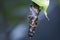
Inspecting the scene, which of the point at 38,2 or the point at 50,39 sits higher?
the point at 50,39

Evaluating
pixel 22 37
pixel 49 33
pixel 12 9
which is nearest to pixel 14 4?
pixel 12 9

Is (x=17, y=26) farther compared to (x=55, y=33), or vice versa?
(x=55, y=33)

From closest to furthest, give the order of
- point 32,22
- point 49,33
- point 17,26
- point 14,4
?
1. point 32,22
2. point 14,4
3. point 17,26
4. point 49,33

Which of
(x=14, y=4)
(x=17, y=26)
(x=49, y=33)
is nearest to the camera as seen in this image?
(x=14, y=4)

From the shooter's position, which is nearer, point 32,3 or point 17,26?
point 32,3

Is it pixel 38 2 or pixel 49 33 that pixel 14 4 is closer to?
pixel 49 33

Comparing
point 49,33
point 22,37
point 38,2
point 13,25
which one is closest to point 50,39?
point 49,33

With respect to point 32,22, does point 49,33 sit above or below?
above

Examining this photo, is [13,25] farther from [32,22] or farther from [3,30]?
[32,22]

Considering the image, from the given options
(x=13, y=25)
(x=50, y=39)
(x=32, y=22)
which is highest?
(x=50, y=39)
